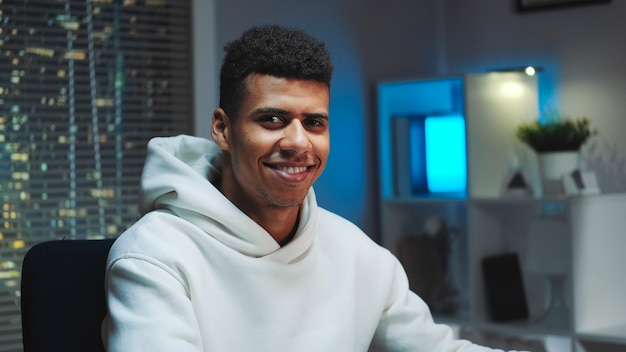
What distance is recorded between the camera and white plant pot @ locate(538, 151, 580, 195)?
323 centimetres

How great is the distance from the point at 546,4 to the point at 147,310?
2717mm

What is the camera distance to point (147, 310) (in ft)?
4.40

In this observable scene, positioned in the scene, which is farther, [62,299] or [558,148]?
[558,148]

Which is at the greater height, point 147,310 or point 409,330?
point 147,310

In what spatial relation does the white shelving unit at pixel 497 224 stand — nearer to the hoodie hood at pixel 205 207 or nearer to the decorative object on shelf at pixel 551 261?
the decorative object on shelf at pixel 551 261

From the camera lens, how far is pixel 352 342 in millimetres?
1699

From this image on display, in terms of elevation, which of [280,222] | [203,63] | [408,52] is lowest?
[280,222]

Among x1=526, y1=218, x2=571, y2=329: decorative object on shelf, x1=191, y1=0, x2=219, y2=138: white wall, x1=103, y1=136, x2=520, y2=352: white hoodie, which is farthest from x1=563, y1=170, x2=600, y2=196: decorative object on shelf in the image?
x1=103, y1=136, x2=520, y2=352: white hoodie

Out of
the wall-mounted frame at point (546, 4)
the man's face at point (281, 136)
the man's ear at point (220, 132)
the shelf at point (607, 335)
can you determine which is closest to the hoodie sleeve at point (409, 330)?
the man's face at point (281, 136)

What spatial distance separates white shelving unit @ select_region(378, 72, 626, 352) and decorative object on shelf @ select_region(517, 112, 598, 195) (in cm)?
9

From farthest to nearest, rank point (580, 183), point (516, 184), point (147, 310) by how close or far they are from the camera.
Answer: point (516, 184) < point (580, 183) < point (147, 310)

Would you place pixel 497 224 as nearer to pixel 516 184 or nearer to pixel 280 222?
pixel 516 184

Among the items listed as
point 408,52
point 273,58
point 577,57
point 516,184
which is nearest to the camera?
point 273,58

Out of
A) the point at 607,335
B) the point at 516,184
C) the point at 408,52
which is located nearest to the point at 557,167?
the point at 516,184
